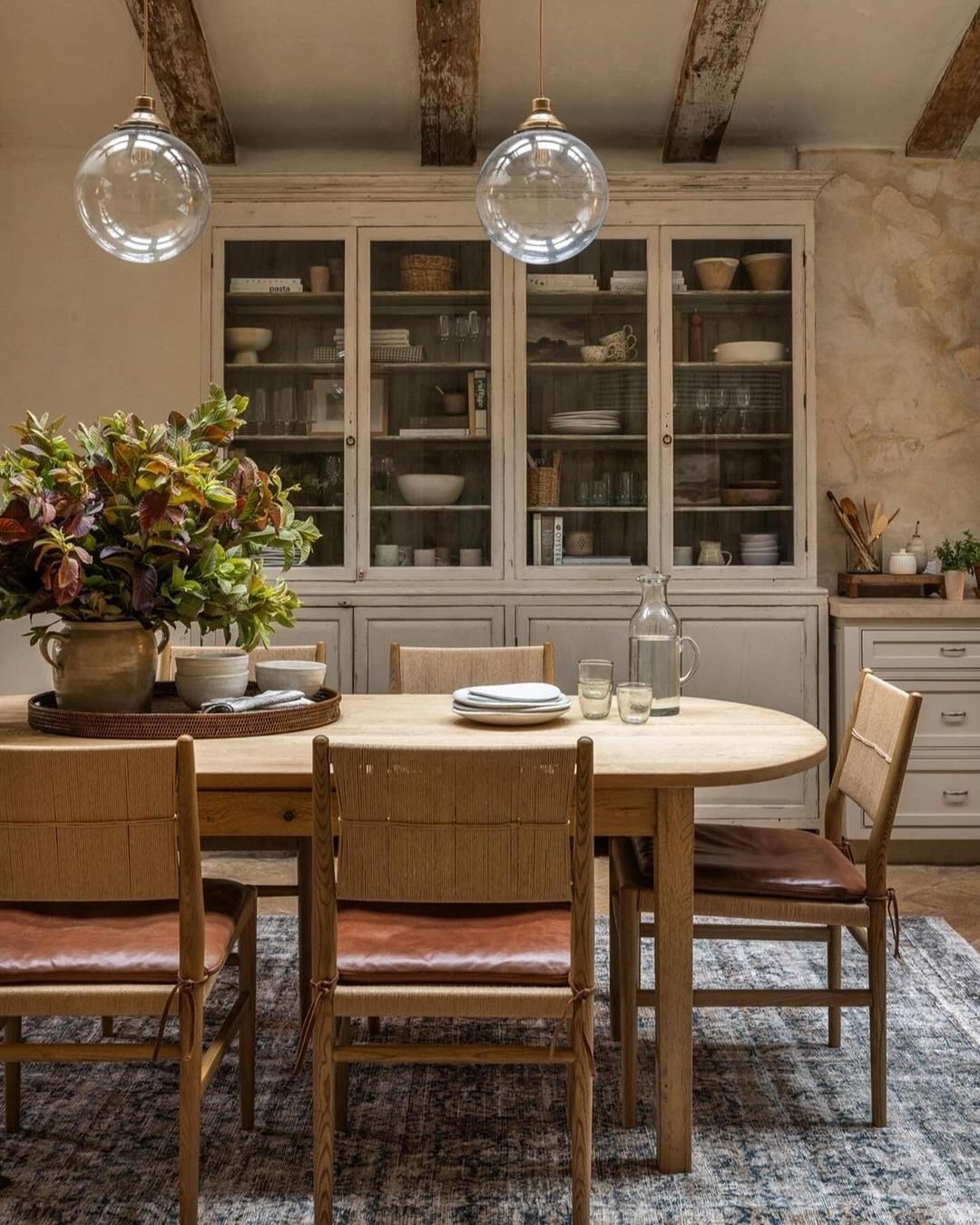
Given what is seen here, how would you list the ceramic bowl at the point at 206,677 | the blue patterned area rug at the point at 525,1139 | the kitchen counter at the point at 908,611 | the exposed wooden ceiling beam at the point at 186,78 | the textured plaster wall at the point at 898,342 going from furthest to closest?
the textured plaster wall at the point at 898,342
the kitchen counter at the point at 908,611
the exposed wooden ceiling beam at the point at 186,78
the ceramic bowl at the point at 206,677
the blue patterned area rug at the point at 525,1139

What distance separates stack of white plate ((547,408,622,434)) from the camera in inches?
156

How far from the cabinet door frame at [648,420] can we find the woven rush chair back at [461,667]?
1152 mm

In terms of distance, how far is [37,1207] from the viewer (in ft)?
5.74

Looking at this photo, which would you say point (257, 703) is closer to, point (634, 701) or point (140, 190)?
point (634, 701)

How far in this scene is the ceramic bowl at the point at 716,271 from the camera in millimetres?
3951

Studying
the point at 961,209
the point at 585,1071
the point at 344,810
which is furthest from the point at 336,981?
the point at 961,209

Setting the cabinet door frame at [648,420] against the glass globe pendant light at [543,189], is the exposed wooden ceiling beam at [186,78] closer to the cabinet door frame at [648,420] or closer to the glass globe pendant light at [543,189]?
the cabinet door frame at [648,420]

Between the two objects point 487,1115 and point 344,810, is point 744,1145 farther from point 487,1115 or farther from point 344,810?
point 344,810

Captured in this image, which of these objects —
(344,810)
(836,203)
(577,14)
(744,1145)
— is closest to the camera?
(344,810)

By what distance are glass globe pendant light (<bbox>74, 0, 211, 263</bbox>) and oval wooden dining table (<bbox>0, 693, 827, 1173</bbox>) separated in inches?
39.1

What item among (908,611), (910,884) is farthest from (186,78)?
(910,884)

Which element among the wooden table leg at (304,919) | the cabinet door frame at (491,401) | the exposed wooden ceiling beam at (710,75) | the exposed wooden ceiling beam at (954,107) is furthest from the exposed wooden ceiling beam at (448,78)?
the wooden table leg at (304,919)

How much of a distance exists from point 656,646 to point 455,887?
2.94 feet

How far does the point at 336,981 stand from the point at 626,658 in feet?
7.73
